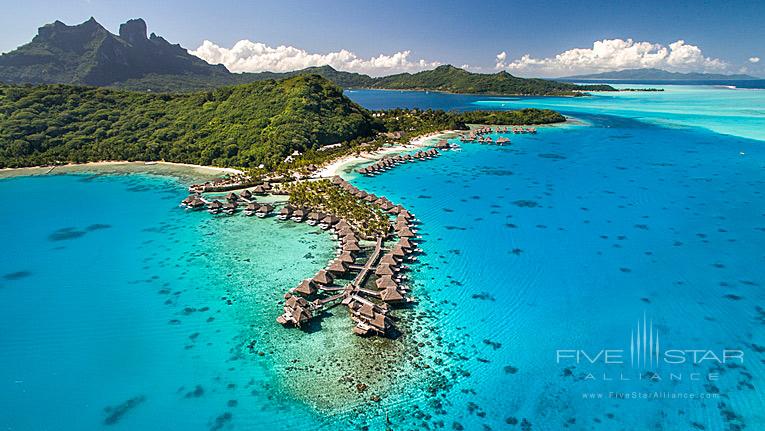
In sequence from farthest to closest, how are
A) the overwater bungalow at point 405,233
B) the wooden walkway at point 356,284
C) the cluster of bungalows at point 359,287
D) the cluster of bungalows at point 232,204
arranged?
the cluster of bungalows at point 232,204 < the overwater bungalow at point 405,233 < the wooden walkway at point 356,284 < the cluster of bungalows at point 359,287

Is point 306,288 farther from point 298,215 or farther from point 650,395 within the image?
point 650,395

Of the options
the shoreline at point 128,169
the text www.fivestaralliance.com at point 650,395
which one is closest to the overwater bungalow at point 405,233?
the text www.fivestaralliance.com at point 650,395

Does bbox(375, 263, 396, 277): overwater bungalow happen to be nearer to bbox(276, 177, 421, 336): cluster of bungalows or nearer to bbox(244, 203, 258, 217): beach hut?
bbox(276, 177, 421, 336): cluster of bungalows

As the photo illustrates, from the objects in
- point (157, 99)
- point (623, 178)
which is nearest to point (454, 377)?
point (623, 178)

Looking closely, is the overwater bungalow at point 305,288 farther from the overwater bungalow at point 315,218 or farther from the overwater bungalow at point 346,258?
the overwater bungalow at point 315,218

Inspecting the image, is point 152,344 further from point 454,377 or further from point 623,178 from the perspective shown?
point 623,178
